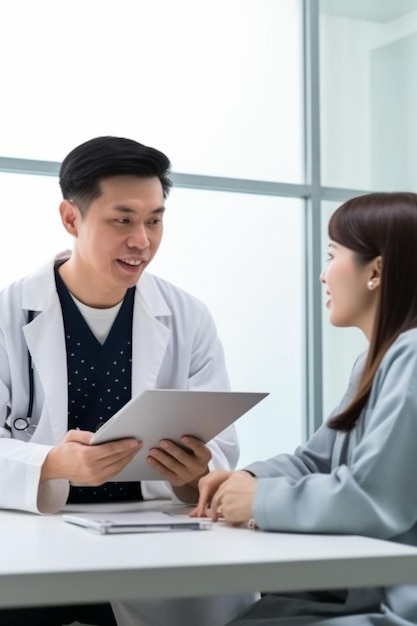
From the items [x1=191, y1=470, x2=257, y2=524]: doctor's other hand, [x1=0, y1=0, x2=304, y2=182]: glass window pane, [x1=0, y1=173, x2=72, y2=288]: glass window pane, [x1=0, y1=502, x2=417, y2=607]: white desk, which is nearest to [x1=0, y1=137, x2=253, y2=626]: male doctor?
[x1=191, y1=470, x2=257, y2=524]: doctor's other hand

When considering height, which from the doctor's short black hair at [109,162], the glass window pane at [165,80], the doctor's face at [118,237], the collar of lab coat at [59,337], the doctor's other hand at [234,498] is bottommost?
the doctor's other hand at [234,498]

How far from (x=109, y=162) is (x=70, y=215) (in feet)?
0.69

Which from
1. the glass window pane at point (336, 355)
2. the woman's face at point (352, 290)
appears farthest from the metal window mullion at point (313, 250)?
the woman's face at point (352, 290)

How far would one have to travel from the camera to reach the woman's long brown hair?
171 centimetres

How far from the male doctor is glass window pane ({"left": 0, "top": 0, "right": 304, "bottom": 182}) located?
165 cm

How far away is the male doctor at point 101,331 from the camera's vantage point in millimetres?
2225

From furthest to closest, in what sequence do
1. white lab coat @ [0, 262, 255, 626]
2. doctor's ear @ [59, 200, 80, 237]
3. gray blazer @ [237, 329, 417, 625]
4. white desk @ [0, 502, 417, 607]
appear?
1. doctor's ear @ [59, 200, 80, 237]
2. white lab coat @ [0, 262, 255, 626]
3. gray blazer @ [237, 329, 417, 625]
4. white desk @ [0, 502, 417, 607]

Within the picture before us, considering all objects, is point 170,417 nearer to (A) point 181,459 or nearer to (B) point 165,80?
(A) point 181,459

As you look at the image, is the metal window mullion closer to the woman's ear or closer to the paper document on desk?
the woman's ear

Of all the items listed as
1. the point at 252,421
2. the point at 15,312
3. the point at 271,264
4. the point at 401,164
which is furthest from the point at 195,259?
the point at 15,312

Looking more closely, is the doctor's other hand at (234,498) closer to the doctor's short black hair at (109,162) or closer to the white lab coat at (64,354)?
the white lab coat at (64,354)

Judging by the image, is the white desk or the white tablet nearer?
the white desk

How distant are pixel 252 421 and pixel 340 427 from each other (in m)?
2.58

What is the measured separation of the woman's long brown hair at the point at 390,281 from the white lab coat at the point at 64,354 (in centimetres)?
58
